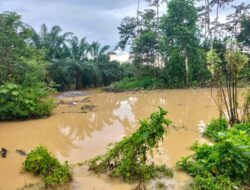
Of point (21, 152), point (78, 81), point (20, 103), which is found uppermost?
point (78, 81)

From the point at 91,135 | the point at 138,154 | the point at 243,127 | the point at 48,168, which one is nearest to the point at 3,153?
the point at 48,168

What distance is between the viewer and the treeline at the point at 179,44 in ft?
73.3

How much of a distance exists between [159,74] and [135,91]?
10.5 feet

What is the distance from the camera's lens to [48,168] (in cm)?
578

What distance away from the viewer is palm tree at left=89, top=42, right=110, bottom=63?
27578 mm

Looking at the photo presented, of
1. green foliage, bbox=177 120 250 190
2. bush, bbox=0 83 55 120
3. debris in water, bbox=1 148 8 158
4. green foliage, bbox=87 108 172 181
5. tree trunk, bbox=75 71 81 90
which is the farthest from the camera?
tree trunk, bbox=75 71 81 90

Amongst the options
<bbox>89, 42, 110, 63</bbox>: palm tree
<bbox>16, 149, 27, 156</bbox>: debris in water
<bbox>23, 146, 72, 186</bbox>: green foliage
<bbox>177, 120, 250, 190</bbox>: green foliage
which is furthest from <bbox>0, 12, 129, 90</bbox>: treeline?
<bbox>177, 120, 250, 190</bbox>: green foliage

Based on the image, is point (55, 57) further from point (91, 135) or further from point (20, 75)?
point (91, 135)

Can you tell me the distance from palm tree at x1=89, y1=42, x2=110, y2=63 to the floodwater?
12174 millimetres

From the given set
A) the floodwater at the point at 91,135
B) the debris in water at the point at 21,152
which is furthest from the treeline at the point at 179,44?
the debris in water at the point at 21,152

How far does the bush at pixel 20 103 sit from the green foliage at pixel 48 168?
19.8ft

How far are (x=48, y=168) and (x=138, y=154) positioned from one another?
1767 millimetres

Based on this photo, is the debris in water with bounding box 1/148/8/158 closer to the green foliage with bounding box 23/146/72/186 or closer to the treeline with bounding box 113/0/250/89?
the green foliage with bounding box 23/146/72/186

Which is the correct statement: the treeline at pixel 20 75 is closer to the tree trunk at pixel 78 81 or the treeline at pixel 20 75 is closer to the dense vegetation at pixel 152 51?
the dense vegetation at pixel 152 51
